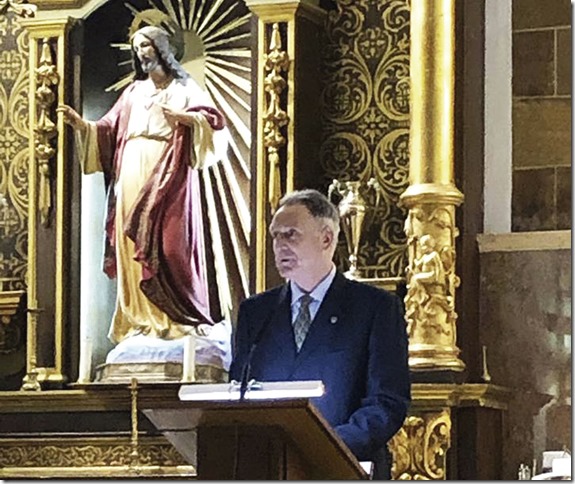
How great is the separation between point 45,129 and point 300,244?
4.13 m

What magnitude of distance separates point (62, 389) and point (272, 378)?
3817 mm

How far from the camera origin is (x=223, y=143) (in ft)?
27.2

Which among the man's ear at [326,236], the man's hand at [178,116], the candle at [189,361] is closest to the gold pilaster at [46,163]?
the man's hand at [178,116]

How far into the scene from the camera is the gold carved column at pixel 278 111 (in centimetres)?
802

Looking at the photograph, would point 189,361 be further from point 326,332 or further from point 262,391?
point 262,391

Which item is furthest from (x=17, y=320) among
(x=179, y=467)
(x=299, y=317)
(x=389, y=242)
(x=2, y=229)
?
(x=299, y=317)

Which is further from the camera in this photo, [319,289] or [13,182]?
[13,182]

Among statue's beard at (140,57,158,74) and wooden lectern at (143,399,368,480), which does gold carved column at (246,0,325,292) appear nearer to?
statue's beard at (140,57,158,74)

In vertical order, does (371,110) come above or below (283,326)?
above

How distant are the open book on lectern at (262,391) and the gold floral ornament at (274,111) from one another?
3.78m

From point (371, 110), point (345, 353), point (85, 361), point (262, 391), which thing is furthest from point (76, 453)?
point (262, 391)

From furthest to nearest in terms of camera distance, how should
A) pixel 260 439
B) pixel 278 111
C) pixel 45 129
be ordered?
1. pixel 45 129
2. pixel 278 111
3. pixel 260 439

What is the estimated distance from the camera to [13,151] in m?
8.90

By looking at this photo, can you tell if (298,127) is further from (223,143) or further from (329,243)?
(329,243)
